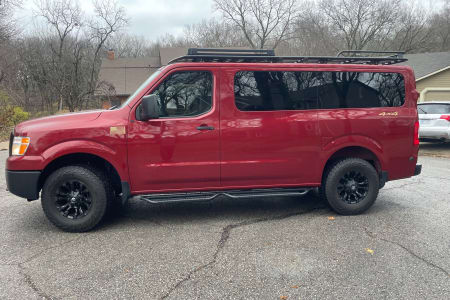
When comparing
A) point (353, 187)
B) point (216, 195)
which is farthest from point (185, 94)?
point (353, 187)

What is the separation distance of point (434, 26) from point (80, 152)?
147ft

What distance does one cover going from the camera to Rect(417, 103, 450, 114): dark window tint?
1092 cm

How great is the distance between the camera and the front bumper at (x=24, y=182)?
396 cm

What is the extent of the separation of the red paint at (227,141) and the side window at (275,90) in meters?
0.08

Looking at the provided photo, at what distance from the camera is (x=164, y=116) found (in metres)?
4.21

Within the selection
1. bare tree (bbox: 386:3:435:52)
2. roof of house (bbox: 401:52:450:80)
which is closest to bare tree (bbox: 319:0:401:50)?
bare tree (bbox: 386:3:435:52)

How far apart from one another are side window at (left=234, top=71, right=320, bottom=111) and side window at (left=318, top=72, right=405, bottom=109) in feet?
0.53

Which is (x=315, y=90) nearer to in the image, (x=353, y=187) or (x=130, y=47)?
(x=353, y=187)

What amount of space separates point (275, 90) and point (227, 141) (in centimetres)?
95

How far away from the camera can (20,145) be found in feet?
13.1

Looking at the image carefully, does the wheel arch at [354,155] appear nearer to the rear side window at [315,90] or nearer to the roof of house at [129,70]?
the rear side window at [315,90]

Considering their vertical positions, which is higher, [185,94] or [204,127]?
[185,94]

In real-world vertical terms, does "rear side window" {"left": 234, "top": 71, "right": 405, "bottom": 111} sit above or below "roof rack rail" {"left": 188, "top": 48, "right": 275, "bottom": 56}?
below

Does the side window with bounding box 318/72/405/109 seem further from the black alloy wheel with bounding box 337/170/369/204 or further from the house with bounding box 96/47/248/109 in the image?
the house with bounding box 96/47/248/109
